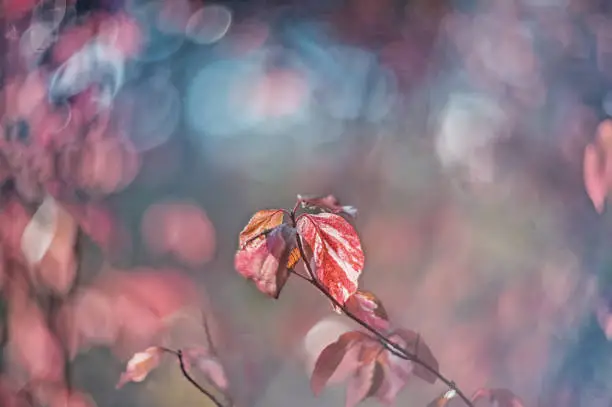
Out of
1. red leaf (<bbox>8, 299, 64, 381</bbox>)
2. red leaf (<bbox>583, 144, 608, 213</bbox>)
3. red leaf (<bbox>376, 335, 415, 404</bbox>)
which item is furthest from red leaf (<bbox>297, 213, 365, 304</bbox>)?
red leaf (<bbox>8, 299, 64, 381</bbox>)

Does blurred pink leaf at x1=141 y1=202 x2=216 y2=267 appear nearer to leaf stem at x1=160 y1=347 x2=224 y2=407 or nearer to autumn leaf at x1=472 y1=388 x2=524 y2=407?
leaf stem at x1=160 y1=347 x2=224 y2=407

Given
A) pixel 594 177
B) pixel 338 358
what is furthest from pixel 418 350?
pixel 594 177

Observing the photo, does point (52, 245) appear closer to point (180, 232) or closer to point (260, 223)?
point (180, 232)

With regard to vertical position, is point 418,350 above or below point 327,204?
below

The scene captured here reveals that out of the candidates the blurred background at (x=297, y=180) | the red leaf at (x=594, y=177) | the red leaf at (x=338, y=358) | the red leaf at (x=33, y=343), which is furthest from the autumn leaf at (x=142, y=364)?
the red leaf at (x=594, y=177)

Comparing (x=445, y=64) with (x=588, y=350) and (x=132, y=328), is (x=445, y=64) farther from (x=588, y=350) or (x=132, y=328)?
(x=132, y=328)
